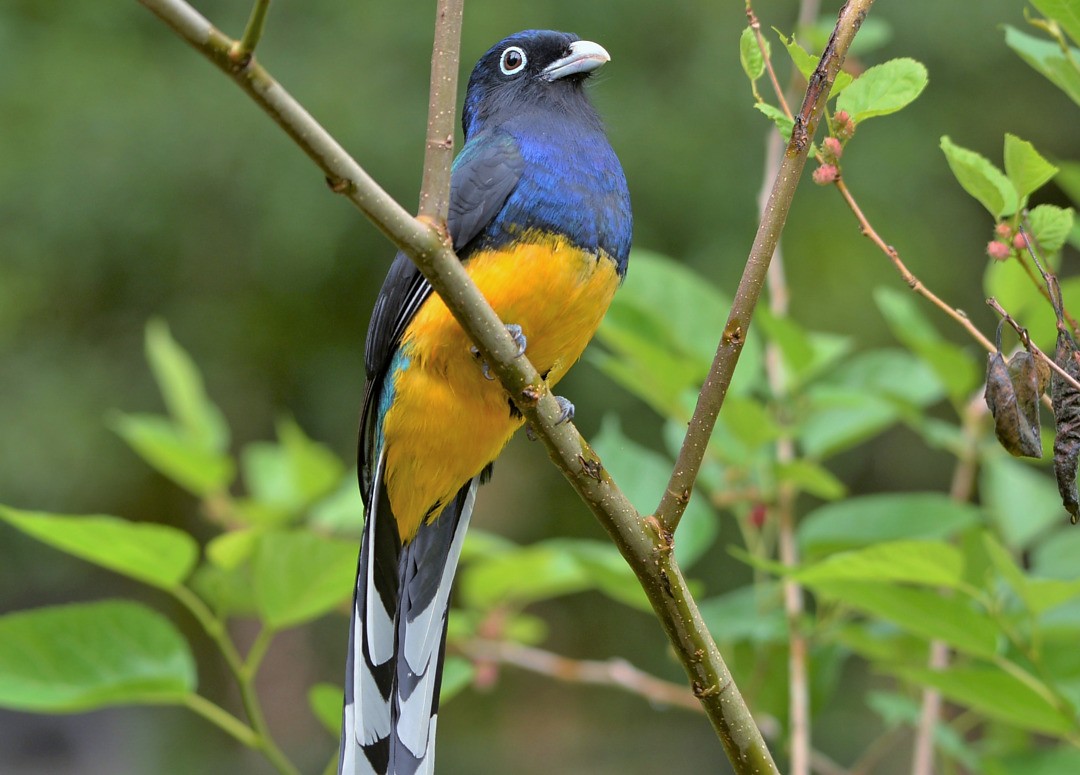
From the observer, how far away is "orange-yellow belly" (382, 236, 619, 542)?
217 cm

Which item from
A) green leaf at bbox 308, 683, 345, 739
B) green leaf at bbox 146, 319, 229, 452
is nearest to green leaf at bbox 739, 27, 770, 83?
green leaf at bbox 308, 683, 345, 739

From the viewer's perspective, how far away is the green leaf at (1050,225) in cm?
147

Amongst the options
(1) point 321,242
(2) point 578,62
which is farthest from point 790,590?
(1) point 321,242

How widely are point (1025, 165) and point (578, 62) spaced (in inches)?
55.8

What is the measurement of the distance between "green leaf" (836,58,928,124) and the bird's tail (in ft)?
3.91

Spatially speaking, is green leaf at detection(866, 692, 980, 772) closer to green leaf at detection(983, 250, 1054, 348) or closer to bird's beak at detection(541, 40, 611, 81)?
green leaf at detection(983, 250, 1054, 348)

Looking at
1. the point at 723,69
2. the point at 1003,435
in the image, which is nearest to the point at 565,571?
the point at 1003,435

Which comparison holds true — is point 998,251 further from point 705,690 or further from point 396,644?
point 396,644

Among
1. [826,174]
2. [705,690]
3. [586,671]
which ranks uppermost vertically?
[826,174]

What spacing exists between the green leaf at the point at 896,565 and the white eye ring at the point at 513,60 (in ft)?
5.12

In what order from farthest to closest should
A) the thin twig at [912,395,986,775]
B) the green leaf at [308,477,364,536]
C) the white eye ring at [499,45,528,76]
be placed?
1. the white eye ring at [499,45,528,76]
2. the green leaf at [308,477,364,536]
3. the thin twig at [912,395,986,775]

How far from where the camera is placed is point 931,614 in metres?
1.69

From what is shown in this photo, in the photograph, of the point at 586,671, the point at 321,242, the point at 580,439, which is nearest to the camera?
the point at 580,439

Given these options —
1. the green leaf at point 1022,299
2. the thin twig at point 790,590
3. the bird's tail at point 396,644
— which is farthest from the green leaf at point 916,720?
the bird's tail at point 396,644
